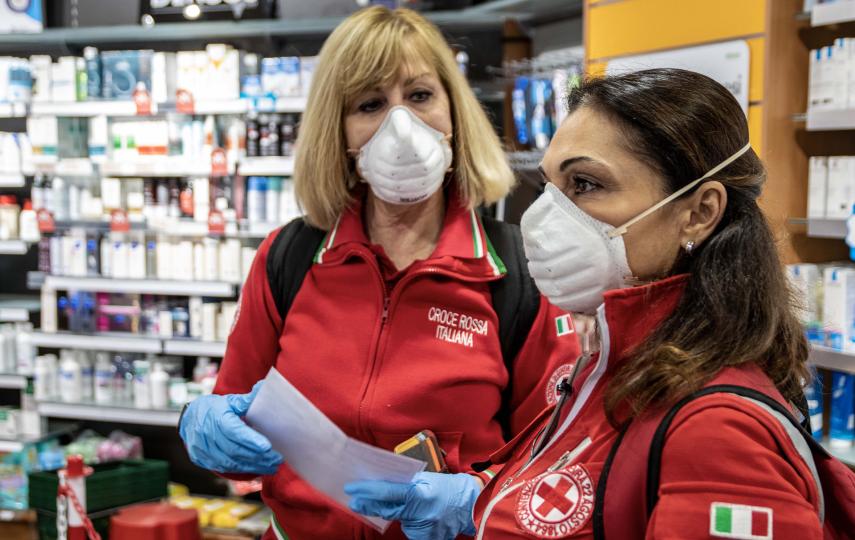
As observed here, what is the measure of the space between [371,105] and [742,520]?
136 cm

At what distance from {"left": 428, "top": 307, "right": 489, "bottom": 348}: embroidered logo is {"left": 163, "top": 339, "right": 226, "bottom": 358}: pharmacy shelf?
3251 mm

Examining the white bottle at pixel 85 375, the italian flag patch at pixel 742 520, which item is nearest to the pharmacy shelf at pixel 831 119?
the italian flag patch at pixel 742 520

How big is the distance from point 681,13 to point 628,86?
102 inches

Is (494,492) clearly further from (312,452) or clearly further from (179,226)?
(179,226)

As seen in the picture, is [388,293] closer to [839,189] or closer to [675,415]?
[675,415]

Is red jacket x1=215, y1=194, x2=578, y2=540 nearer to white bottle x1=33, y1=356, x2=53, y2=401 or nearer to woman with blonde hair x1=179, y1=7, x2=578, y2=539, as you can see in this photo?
woman with blonde hair x1=179, y1=7, x2=578, y2=539

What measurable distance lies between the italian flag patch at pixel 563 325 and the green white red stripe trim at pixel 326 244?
0.55m

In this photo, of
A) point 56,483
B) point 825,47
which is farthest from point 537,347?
point 56,483

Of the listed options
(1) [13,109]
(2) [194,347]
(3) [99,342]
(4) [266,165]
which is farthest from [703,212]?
(1) [13,109]

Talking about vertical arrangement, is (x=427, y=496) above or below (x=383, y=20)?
below

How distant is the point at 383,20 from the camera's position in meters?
1.96

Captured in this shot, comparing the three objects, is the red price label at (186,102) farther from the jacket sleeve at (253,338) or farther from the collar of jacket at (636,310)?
the collar of jacket at (636,310)

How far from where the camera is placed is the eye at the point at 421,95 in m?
1.99

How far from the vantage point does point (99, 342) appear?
16.5 feet
